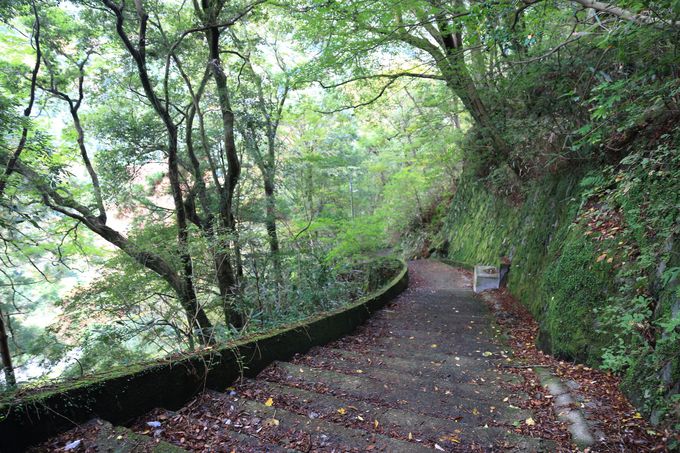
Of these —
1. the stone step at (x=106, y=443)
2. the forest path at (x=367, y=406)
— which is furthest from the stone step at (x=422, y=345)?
the stone step at (x=106, y=443)

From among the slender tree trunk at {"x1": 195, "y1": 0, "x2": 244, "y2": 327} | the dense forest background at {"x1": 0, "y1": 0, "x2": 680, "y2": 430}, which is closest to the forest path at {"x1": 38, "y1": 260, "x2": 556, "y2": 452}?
the dense forest background at {"x1": 0, "y1": 0, "x2": 680, "y2": 430}

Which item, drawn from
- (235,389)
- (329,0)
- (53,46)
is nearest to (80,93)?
(53,46)

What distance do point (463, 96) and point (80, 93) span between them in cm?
902

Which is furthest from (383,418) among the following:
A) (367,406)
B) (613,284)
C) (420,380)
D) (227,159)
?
(227,159)

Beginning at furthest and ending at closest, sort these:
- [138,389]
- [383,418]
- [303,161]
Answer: [303,161], [383,418], [138,389]

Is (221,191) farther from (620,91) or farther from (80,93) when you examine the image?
(620,91)

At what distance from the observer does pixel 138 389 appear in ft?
8.75

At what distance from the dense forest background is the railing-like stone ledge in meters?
0.34

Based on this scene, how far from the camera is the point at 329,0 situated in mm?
5297

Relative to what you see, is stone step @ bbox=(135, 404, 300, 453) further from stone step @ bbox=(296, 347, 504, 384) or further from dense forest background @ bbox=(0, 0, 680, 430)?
stone step @ bbox=(296, 347, 504, 384)

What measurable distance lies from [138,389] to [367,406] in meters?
1.87

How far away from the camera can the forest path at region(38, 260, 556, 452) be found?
2.42 meters

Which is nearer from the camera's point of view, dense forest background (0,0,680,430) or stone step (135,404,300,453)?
stone step (135,404,300,453)

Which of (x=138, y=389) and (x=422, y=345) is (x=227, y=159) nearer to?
(x=422, y=345)
